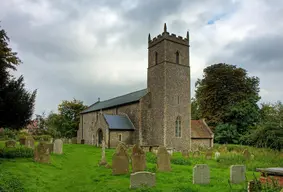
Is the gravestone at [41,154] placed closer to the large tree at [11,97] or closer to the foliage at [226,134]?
the large tree at [11,97]

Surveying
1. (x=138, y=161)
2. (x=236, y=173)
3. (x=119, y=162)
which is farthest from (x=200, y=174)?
(x=119, y=162)

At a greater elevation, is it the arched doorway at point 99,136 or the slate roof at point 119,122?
the slate roof at point 119,122

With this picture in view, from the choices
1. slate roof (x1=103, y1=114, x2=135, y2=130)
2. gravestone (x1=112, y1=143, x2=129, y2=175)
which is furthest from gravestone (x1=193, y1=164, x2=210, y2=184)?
slate roof (x1=103, y1=114, x2=135, y2=130)

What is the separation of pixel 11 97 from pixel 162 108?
16.6 metres

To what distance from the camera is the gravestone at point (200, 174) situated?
9500 millimetres

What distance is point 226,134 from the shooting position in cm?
3394

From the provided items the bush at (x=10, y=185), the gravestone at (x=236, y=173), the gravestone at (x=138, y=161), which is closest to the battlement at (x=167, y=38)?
the gravestone at (x=138, y=161)

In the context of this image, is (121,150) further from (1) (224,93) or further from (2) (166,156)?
(1) (224,93)

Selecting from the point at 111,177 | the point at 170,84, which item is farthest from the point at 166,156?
the point at 170,84

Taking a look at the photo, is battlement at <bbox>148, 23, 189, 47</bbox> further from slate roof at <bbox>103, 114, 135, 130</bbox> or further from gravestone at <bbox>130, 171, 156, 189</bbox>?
gravestone at <bbox>130, 171, 156, 189</bbox>

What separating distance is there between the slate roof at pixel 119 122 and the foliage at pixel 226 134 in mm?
13121

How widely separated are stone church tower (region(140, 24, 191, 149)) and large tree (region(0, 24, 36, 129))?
1506cm

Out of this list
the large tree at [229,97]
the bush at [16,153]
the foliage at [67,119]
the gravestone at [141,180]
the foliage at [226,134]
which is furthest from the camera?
the foliage at [67,119]

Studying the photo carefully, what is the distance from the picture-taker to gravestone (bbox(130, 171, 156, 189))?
859cm
